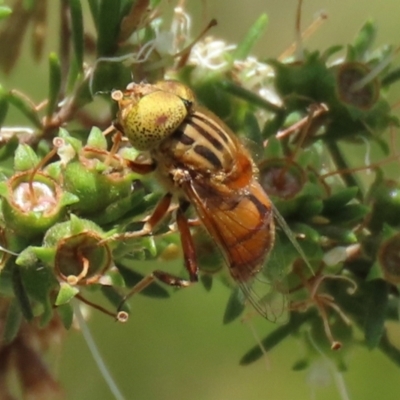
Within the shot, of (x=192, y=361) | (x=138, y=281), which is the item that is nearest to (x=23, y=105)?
(x=138, y=281)

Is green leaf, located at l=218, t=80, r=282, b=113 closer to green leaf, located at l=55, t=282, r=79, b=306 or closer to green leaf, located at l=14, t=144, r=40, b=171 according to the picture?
green leaf, located at l=14, t=144, r=40, b=171

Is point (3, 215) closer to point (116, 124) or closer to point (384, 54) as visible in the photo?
point (116, 124)

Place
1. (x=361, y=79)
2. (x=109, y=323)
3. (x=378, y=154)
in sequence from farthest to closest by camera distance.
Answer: (x=109, y=323) → (x=378, y=154) → (x=361, y=79)

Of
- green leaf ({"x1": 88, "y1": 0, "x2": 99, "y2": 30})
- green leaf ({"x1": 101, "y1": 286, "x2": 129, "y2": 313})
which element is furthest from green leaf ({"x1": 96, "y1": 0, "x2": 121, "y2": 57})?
green leaf ({"x1": 101, "y1": 286, "x2": 129, "y2": 313})

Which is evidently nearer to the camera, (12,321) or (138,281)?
(12,321)

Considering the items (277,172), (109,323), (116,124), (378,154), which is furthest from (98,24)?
(109,323)

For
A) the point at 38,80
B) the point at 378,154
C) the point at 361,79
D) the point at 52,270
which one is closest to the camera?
the point at 52,270

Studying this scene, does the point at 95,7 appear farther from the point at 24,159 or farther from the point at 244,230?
the point at 244,230
